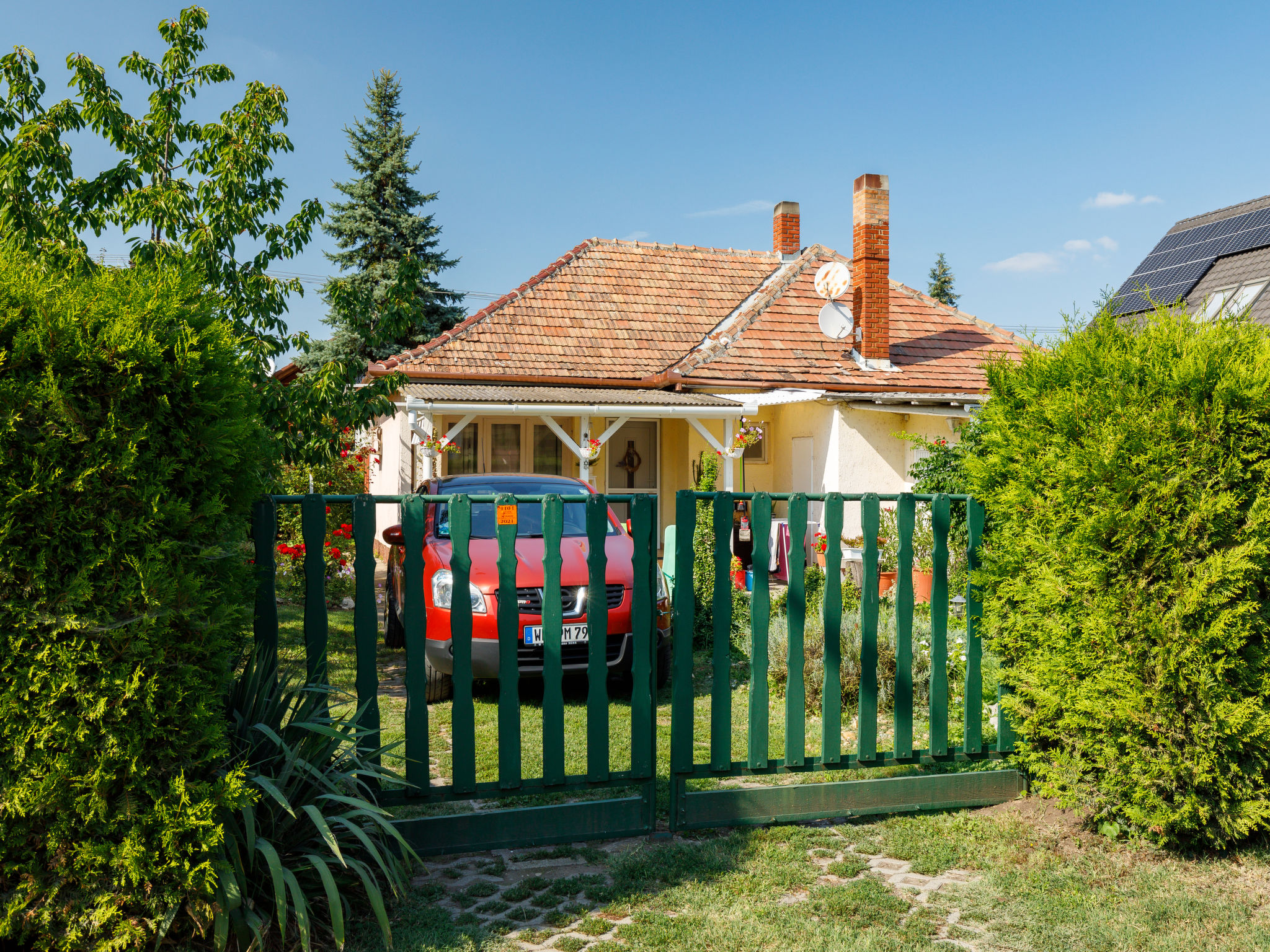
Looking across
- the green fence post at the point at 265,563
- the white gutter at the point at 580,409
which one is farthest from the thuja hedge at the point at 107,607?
the white gutter at the point at 580,409

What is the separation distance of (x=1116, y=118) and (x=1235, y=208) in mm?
6615

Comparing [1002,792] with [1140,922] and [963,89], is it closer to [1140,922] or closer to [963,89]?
[1140,922]

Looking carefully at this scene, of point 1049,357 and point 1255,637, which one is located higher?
point 1049,357

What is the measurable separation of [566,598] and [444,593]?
33.2 inches

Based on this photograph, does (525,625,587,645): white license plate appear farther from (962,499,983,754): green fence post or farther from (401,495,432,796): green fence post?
(962,499,983,754): green fence post

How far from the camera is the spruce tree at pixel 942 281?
50.9m

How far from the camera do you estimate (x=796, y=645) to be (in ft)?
13.4

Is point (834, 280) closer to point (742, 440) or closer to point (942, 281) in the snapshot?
point (742, 440)

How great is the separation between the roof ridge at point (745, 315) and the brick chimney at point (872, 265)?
20.5 inches

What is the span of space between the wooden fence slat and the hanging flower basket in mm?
10047

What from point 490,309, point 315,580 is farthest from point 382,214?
point 315,580

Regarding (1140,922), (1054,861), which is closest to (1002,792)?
Answer: (1054,861)

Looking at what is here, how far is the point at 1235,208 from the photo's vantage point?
19.9 metres

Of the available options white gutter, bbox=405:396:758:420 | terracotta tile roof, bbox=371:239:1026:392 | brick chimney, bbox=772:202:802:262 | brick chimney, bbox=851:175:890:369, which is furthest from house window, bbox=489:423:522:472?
brick chimney, bbox=772:202:802:262
